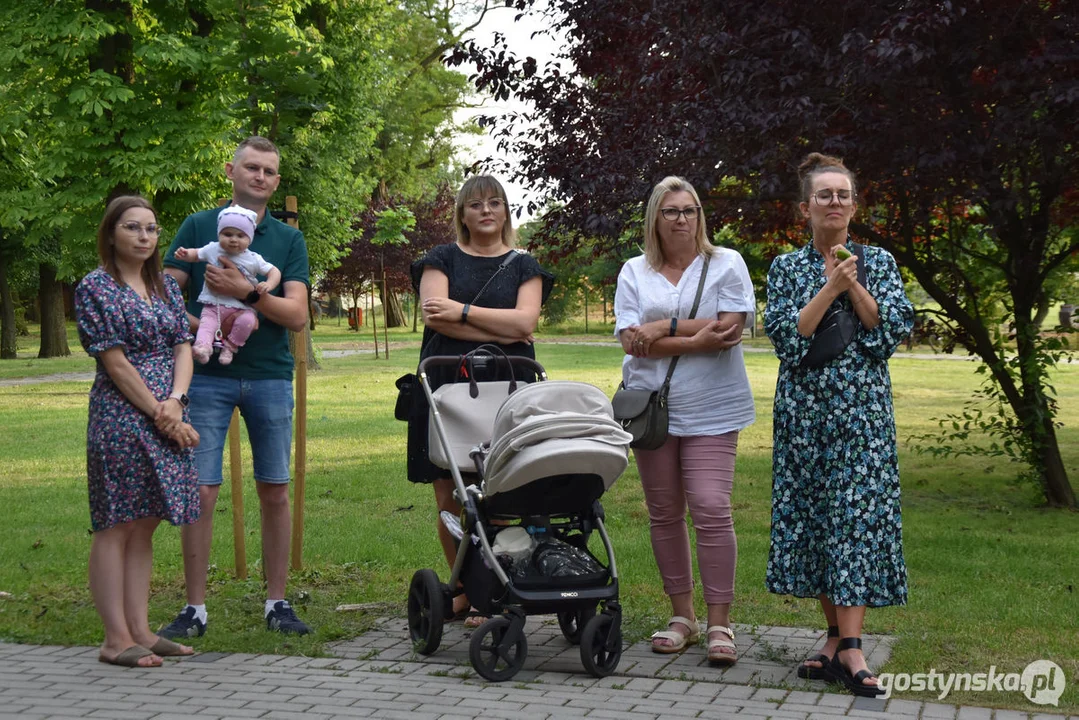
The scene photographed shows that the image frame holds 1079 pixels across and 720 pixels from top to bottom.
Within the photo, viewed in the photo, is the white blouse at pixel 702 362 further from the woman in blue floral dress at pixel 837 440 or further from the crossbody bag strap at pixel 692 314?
the woman in blue floral dress at pixel 837 440

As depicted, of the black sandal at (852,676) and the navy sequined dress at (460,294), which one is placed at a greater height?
the navy sequined dress at (460,294)

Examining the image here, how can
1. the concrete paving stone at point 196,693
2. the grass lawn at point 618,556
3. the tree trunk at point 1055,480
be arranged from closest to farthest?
the concrete paving stone at point 196,693, the grass lawn at point 618,556, the tree trunk at point 1055,480

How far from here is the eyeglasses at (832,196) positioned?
16.9 feet

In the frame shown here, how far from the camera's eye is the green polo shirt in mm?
5969

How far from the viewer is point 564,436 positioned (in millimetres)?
5180

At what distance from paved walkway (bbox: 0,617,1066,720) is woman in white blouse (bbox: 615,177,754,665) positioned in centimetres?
32

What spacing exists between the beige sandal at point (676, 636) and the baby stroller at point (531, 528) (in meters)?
0.38

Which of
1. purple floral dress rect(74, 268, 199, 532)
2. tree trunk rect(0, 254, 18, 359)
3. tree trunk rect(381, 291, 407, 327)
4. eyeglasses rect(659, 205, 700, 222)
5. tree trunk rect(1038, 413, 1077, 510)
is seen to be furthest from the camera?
tree trunk rect(381, 291, 407, 327)

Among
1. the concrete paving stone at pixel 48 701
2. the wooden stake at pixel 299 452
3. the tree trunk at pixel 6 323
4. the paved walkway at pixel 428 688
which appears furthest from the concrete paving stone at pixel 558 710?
the tree trunk at pixel 6 323

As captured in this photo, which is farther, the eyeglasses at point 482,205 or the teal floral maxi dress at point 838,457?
the eyeglasses at point 482,205

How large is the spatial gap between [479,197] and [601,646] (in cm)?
225

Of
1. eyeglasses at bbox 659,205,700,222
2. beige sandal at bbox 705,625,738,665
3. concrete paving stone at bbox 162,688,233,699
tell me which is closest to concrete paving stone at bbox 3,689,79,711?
concrete paving stone at bbox 162,688,233,699

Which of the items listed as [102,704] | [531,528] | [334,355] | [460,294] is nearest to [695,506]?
[531,528]

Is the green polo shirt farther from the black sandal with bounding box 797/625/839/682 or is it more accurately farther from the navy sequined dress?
the black sandal with bounding box 797/625/839/682
